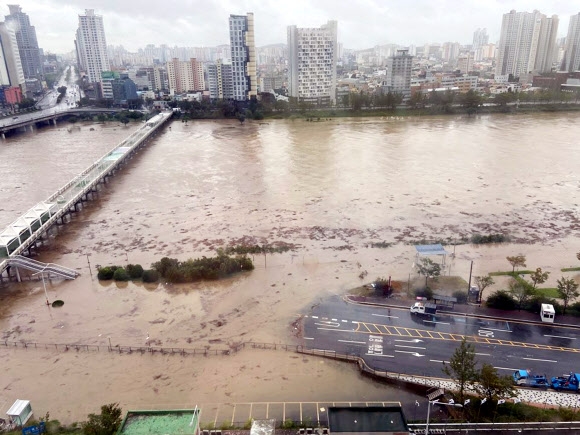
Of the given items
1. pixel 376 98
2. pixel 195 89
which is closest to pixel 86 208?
pixel 376 98

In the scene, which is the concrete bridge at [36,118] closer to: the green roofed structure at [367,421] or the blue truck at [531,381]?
the green roofed structure at [367,421]

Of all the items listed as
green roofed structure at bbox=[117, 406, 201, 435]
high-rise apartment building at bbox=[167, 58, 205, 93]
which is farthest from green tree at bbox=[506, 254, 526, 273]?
high-rise apartment building at bbox=[167, 58, 205, 93]

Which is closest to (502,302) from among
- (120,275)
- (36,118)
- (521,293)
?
Result: (521,293)

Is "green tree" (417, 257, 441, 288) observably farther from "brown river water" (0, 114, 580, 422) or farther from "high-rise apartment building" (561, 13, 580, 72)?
"high-rise apartment building" (561, 13, 580, 72)

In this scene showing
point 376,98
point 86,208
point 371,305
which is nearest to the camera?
point 371,305

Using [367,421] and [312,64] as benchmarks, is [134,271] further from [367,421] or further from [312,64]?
[312,64]

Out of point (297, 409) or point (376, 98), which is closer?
point (297, 409)

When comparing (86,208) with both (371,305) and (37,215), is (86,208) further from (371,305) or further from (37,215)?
(371,305)
